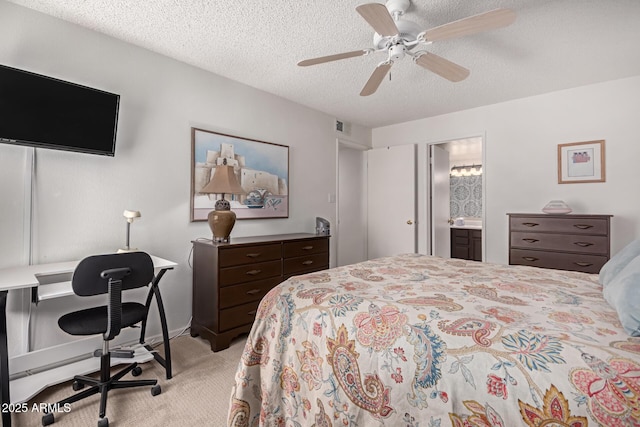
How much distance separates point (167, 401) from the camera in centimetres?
183

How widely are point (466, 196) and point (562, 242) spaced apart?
2.74m

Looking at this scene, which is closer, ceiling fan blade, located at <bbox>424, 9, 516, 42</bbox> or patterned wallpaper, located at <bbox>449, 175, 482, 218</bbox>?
ceiling fan blade, located at <bbox>424, 9, 516, 42</bbox>

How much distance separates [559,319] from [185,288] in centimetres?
274

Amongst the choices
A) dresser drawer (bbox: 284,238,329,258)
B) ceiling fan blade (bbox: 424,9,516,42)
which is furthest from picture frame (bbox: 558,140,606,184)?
dresser drawer (bbox: 284,238,329,258)

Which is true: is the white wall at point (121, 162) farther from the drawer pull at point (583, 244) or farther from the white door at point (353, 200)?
the drawer pull at point (583, 244)

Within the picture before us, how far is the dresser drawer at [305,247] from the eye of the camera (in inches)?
121

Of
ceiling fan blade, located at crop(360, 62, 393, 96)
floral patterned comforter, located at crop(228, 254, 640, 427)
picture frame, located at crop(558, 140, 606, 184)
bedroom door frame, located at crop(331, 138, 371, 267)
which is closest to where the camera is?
floral patterned comforter, located at crop(228, 254, 640, 427)

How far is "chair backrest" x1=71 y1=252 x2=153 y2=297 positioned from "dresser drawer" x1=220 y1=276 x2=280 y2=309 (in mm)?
838

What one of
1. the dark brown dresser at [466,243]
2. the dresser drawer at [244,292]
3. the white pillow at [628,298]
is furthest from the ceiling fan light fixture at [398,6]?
the dark brown dresser at [466,243]

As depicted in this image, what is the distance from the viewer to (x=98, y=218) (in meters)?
2.31

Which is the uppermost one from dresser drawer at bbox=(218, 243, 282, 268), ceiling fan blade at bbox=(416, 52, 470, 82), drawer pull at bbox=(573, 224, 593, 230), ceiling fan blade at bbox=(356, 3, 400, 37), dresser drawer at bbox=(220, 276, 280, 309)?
ceiling fan blade at bbox=(356, 3, 400, 37)

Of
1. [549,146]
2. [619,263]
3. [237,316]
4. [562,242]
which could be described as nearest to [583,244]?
[562,242]

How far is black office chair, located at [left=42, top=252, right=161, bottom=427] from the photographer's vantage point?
1.60 metres

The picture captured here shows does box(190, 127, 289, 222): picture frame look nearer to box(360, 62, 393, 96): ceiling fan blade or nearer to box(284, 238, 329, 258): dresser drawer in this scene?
box(284, 238, 329, 258): dresser drawer
